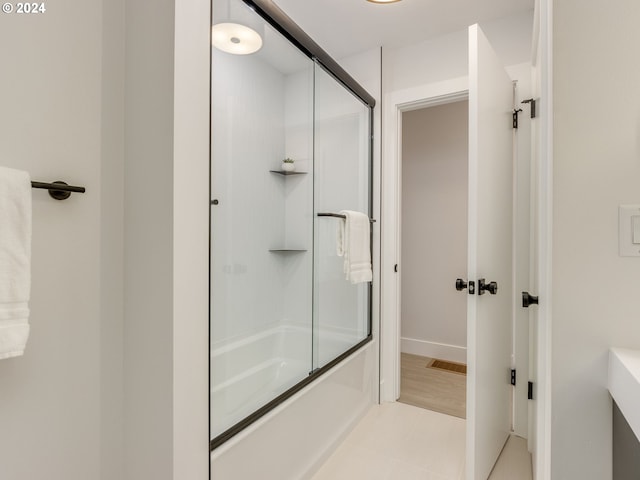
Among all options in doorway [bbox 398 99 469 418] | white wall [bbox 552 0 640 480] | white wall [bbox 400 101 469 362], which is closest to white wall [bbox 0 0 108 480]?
white wall [bbox 552 0 640 480]

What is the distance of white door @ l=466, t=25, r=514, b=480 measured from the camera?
1.46 m

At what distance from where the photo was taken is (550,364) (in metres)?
0.91

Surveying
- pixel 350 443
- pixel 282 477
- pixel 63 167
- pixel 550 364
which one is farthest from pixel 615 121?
pixel 350 443

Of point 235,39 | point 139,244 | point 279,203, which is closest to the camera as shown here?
point 139,244

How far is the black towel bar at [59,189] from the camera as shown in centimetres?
85

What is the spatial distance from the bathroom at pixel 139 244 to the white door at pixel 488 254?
22.9 inches

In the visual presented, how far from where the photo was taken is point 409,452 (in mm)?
1848

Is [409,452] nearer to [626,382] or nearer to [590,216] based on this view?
[626,382]

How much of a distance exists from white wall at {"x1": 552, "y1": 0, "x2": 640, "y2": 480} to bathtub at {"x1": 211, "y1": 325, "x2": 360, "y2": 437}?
1032 millimetres

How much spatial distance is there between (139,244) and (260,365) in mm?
1040

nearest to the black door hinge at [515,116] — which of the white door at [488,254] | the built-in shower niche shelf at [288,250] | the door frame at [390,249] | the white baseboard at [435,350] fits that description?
the white door at [488,254]

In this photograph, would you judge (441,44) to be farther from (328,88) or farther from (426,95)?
(328,88)

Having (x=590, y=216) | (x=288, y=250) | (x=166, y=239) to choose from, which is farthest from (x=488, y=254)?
(x=166, y=239)

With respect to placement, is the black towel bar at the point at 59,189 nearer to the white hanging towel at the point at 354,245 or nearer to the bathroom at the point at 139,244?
the bathroom at the point at 139,244
